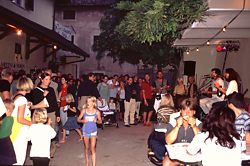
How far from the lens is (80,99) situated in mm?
12695

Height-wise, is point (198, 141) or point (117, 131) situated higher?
point (198, 141)

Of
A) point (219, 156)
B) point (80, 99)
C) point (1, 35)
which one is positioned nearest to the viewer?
point (219, 156)

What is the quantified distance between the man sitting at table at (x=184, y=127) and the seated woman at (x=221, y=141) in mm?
1015

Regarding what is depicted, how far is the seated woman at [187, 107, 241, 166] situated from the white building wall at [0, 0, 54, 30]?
1560cm

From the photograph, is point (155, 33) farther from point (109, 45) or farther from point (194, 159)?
point (109, 45)

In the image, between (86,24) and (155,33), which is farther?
(86,24)

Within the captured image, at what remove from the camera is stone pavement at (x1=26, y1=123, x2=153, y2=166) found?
880 centimetres

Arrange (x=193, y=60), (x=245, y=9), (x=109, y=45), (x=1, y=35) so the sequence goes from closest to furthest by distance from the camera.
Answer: (x=245, y=9) < (x=1, y=35) < (x=193, y=60) < (x=109, y=45)

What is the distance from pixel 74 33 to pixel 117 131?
27508mm

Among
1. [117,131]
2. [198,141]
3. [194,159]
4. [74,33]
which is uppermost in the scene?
[74,33]

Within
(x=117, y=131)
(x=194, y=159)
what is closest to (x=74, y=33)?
(x=117, y=131)

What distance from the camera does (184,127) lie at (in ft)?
18.7

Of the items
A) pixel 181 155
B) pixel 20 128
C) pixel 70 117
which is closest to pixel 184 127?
pixel 181 155

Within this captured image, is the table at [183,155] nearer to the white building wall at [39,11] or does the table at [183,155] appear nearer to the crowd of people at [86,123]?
the crowd of people at [86,123]
